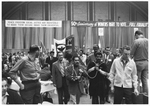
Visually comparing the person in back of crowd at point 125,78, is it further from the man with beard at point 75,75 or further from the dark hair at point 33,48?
the dark hair at point 33,48

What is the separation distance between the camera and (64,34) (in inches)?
731

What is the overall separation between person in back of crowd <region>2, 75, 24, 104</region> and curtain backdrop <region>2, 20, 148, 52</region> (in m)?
14.9

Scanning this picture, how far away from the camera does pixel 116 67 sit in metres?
3.69

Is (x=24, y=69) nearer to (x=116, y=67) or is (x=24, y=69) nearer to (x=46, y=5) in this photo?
(x=116, y=67)

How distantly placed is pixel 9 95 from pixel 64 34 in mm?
15516

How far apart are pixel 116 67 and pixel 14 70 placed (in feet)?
6.00

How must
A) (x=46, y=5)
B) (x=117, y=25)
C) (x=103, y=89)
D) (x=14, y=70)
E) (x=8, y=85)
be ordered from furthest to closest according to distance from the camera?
1. (x=46, y=5)
2. (x=117, y=25)
3. (x=103, y=89)
4. (x=8, y=85)
5. (x=14, y=70)

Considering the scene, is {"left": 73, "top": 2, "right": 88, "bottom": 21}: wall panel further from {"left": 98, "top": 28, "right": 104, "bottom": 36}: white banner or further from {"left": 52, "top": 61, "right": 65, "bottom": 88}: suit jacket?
{"left": 52, "top": 61, "right": 65, "bottom": 88}: suit jacket

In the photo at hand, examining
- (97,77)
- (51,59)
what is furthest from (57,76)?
(51,59)

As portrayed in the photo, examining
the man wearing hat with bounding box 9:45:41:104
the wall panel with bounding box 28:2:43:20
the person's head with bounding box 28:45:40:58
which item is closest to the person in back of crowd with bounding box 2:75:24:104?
the man wearing hat with bounding box 9:45:41:104

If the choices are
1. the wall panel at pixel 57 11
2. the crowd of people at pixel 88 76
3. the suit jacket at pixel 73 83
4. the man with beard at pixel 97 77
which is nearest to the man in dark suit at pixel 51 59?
the crowd of people at pixel 88 76

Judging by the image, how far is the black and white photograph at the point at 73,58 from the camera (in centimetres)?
345

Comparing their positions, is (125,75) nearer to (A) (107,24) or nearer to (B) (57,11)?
(A) (107,24)

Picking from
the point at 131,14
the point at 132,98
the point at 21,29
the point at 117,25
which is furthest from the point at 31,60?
the point at 131,14
